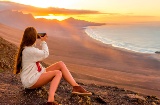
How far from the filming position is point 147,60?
123 ft

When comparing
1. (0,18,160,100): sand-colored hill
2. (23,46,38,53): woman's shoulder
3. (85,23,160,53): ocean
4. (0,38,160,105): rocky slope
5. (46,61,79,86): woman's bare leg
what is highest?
(23,46,38,53): woman's shoulder

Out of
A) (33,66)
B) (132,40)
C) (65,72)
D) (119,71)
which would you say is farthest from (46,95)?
(132,40)

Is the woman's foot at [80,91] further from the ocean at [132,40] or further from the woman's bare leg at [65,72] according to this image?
the ocean at [132,40]

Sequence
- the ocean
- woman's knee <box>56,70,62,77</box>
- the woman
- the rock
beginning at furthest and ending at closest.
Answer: the ocean < the rock < woman's knee <box>56,70,62,77</box> < the woman

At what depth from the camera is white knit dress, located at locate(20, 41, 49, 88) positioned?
759 cm

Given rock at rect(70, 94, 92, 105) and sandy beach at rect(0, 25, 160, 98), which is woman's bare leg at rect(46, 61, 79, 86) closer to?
rock at rect(70, 94, 92, 105)

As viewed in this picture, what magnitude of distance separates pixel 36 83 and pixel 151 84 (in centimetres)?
1716

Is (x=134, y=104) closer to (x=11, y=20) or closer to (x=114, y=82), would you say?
(x=114, y=82)

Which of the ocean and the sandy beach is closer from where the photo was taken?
the sandy beach

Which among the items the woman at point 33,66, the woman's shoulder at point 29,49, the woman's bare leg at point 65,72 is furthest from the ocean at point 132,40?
the woman's shoulder at point 29,49

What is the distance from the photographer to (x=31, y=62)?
7.68 meters

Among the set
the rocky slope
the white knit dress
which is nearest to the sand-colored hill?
the rocky slope

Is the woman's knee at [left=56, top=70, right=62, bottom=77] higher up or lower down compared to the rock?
higher up

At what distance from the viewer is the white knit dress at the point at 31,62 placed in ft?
24.9
